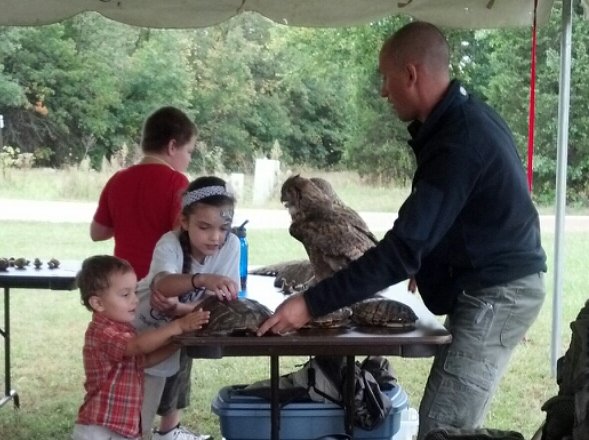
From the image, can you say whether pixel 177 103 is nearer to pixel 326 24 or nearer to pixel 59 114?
pixel 59 114

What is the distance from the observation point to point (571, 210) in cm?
1320

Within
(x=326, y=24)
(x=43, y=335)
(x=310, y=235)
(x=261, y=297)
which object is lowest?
(x=43, y=335)

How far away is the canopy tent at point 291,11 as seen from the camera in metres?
4.87

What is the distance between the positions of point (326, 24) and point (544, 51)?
372 inches

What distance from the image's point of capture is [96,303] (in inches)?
122

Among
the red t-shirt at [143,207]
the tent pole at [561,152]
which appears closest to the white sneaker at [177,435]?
the red t-shirt at [143,207]

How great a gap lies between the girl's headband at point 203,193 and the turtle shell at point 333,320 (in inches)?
24.1

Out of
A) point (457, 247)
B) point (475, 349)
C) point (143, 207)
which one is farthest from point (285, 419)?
point (143, 207)

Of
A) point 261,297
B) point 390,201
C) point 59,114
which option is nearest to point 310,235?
point 261,297

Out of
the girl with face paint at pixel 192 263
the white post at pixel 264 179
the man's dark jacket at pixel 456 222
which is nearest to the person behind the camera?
the man's dark jacket at pixel 456 222

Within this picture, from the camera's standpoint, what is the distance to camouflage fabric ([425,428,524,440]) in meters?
2.46

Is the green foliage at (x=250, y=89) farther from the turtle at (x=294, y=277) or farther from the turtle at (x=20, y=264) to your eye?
the turtle at (x=294, y=277)

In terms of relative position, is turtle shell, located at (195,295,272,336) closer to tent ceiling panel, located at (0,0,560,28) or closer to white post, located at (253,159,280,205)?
tent ceiling panel, located at (0,0,560,28)

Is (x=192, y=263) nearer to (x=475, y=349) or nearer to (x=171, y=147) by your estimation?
(x=475, y=349)
